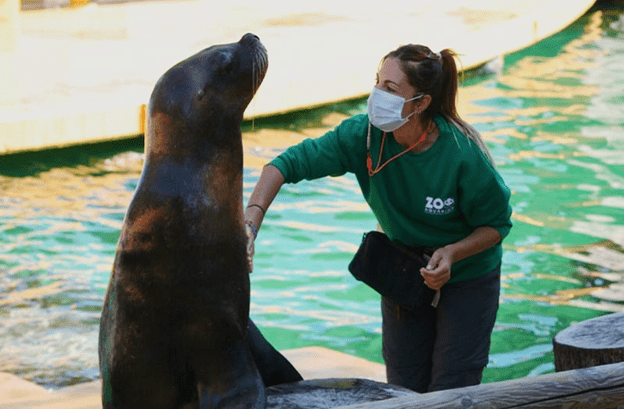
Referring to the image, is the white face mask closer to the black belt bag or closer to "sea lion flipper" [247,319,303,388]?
the black belt bag

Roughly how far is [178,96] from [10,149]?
21.5ft

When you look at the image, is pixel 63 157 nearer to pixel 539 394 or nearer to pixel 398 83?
pixel 398 83

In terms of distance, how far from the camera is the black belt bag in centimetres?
379

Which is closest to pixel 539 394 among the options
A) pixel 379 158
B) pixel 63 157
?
pixel 379 158

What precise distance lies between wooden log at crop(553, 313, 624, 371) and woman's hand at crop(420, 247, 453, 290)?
0.62 meters

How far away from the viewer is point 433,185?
145 inches

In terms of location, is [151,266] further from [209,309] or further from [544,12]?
[544,12]

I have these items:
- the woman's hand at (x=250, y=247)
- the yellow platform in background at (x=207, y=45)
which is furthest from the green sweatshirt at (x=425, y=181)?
the yellow platform in background at (x=207, y=45)

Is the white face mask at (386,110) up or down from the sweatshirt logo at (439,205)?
up

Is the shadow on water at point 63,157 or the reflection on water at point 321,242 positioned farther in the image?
the shadow on water at point 63,157

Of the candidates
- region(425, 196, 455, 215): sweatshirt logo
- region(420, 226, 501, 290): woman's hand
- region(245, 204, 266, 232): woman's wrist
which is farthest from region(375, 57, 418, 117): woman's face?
region(245, 204, 266, 232): woman's wrist

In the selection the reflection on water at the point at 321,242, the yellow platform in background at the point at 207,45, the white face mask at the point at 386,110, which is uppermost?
the white face mask at the point at 386,110

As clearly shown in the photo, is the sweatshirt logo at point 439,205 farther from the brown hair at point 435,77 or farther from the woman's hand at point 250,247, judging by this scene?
the woman's hand at point 250,247

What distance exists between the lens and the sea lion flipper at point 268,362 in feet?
10.5
